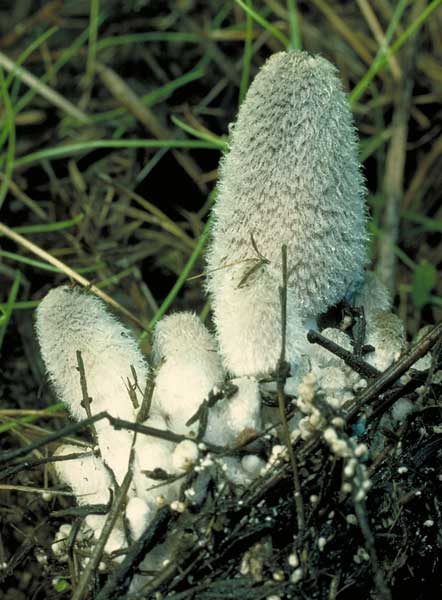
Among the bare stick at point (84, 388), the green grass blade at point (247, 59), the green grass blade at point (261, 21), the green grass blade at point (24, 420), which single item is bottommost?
the green grass blade at point (24, 420)

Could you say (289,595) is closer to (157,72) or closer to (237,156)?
(237,156)

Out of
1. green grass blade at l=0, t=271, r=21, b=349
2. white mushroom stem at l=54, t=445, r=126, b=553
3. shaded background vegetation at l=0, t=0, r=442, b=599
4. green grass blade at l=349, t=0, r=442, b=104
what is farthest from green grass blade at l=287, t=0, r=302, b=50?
white mushroom stem at l=54, t=445, r=126, b=553

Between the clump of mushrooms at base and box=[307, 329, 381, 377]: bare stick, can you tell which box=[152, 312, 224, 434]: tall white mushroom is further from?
box=[307, 329, 381, 377]: bare stick

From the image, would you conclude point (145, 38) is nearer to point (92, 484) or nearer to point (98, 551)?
point (92, 484)

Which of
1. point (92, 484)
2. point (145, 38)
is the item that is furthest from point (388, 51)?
point (92, 484)

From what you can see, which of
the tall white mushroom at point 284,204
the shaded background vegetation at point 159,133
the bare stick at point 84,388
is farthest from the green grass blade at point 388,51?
the bare stick at point 84,388

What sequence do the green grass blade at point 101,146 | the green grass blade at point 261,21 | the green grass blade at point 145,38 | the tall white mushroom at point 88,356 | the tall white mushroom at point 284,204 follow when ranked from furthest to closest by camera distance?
the green grass blade at point 145,38, the green grass blade at point 101,146, the green grass blade at point 261,21, the tall white mushroom at point 88,356, the tall white mushroom at point 284,204

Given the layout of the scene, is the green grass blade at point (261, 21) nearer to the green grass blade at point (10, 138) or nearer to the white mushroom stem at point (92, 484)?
the green grass blade at point (10, 138)
